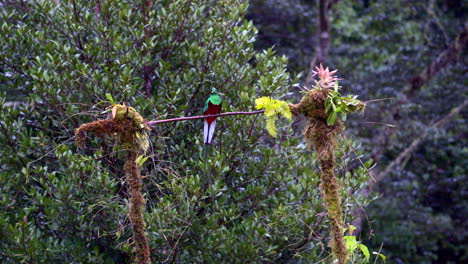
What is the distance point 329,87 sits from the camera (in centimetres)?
360

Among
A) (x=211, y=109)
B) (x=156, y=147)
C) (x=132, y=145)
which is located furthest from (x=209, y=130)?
(x=132, y=145)

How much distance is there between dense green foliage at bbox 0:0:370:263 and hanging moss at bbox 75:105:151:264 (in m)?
1.58

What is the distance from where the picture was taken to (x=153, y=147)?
567 cm

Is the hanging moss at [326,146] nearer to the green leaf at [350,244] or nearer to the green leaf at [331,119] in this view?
the green leaf at [331,119]

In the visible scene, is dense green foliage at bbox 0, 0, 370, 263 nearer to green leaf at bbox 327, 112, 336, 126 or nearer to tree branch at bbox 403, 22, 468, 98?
green leaf at bbox 327, 112, 336, 126

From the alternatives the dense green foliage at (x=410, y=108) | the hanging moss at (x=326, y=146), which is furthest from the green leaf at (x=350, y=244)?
the dense green foliage at (x=410, y=108)

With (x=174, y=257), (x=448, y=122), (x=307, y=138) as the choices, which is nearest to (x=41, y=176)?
(x=174, y=257)

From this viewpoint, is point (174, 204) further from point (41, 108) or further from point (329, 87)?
point (329, 87)

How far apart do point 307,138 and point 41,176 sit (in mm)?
2974

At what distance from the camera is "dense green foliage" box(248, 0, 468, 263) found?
425 inches

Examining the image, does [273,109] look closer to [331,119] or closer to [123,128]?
[331,119]

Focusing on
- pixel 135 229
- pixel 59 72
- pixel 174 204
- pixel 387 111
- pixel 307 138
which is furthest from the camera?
pixel 387 111

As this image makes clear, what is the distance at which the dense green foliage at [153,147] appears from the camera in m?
5.34

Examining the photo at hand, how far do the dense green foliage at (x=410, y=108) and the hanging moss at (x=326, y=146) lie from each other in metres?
7.10
